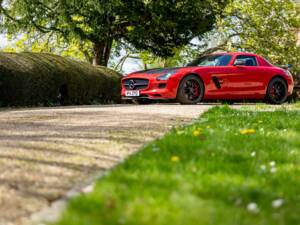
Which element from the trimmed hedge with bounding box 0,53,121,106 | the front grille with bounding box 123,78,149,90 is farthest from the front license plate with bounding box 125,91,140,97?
the trimmed hedge with bounding box 0,53,121,106

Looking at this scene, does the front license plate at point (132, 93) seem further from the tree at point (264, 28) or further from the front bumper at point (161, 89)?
the tree at point (264, 28)

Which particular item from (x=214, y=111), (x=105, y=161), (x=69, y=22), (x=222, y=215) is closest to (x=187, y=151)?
(x=105, y=161)

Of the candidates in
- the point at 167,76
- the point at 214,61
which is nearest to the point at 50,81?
the point at 167,76

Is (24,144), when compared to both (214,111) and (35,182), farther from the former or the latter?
(214,111)

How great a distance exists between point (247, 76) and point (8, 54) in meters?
6.48

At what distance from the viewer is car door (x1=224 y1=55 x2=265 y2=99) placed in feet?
47.2

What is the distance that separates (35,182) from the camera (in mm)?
3783

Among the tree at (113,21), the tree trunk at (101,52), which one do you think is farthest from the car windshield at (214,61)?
the tree trunk at (101,52)

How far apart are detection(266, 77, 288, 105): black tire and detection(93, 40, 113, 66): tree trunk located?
941 centimetres

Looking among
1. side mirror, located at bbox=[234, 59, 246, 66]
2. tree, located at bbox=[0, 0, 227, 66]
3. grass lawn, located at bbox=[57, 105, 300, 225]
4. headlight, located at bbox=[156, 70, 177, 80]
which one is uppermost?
tree, located at bbox=[0, 0, 227, 66]

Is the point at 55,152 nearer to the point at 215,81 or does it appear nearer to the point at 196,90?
the point at 196,90

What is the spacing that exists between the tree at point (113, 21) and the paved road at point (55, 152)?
12.7 metres

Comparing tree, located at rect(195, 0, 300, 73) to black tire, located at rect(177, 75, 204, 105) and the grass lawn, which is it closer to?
black tire, located at rect(177, 75, 204, 105)

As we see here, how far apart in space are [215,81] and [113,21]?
8901 millimetres
